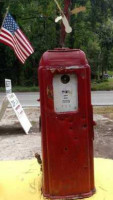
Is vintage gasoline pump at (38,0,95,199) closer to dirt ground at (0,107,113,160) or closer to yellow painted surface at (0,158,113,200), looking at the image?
yellow painted surface at (0,158,113,200)

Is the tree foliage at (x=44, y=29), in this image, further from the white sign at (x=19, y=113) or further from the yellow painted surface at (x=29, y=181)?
the yellow painted surface at (x=29, y=181)

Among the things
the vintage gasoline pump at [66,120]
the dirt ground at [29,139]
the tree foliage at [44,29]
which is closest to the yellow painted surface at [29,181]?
the vintage gasoline pump at [66,120]

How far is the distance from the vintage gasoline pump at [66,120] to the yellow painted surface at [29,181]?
23 cm

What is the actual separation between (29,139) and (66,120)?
176 inches

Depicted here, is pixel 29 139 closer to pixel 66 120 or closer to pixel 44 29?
pixel 66 120

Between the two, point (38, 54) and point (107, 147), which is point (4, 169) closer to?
point (107, 147)

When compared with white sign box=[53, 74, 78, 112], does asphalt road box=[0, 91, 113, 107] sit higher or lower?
lower

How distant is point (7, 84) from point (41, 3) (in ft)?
50.1

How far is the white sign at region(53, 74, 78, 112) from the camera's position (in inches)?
121

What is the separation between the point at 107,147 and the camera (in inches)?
253

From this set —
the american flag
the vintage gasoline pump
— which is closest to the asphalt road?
the american flag

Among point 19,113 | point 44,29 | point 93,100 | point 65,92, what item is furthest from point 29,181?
point 44,29

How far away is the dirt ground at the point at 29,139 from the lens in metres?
6.07

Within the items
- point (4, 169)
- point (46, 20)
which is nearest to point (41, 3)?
point (46, 20)
